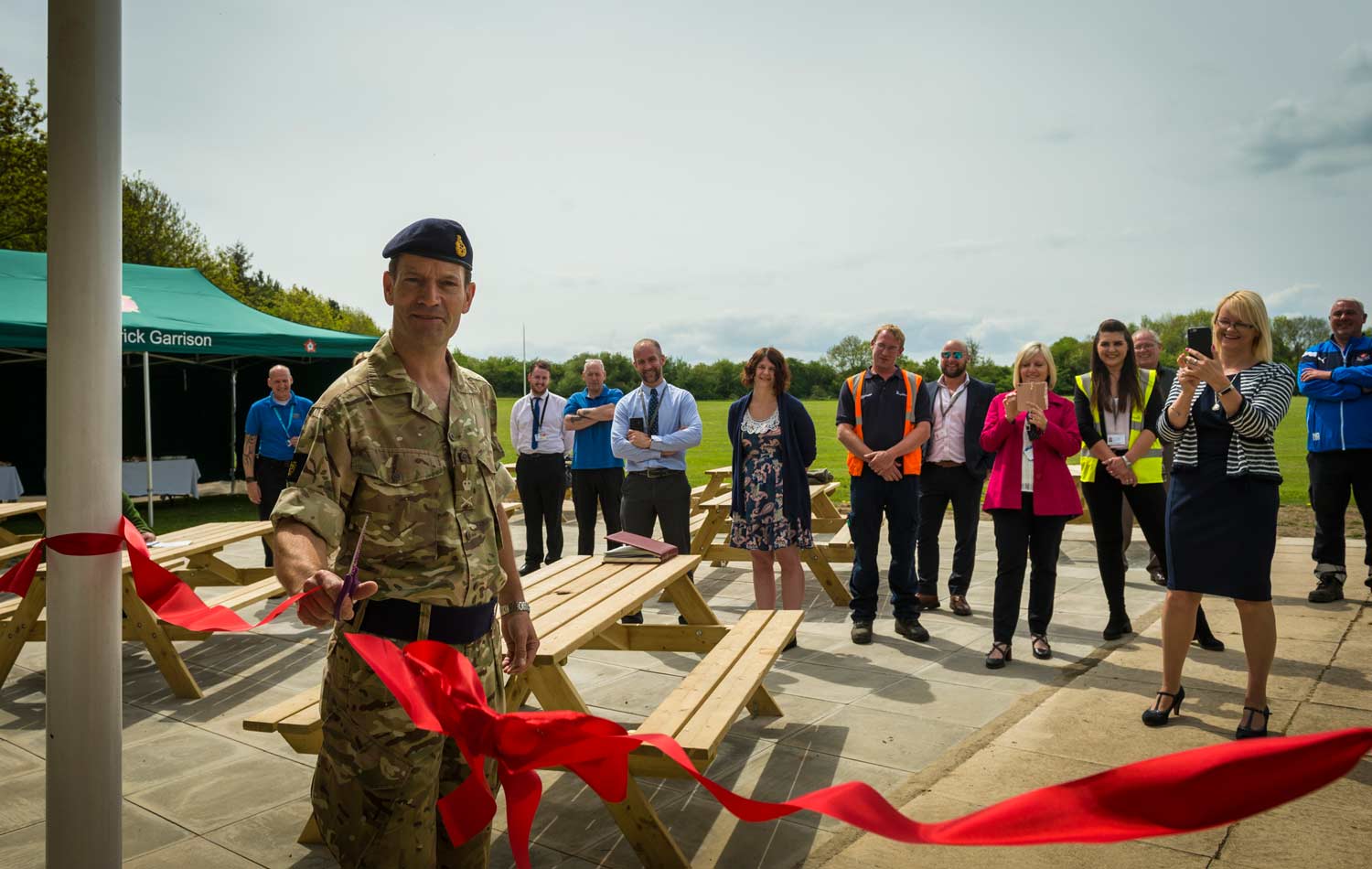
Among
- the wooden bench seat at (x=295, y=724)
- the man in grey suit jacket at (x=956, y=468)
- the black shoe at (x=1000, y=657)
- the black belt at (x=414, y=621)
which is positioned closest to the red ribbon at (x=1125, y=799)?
the black belt at (x=414, y=621)

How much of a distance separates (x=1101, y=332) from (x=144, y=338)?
11119 mm

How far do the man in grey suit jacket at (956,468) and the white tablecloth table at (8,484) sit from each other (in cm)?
1305

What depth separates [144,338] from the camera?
38.2 ft

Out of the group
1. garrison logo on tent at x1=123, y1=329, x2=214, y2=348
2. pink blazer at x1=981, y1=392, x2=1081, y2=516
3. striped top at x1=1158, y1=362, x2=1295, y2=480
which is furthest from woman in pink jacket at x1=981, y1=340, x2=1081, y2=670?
garrison logo on tent at x1=123, y1=329, x2=214, y2=348

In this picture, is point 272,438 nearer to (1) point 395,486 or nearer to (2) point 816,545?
(2) point 816,545

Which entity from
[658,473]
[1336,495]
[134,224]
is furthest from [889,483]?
[134,224]

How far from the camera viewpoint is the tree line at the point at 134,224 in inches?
983

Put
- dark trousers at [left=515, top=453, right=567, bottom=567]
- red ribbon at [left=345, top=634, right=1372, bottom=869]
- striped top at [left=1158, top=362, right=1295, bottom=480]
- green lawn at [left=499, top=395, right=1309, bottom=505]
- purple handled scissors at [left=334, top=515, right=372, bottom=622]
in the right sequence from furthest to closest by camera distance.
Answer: green lawn at [left=499, top=395, right=1309, bottom=505] → dark trousers at [left=515, top=453, right=567, bottom=567] → striped top at [left=1158, top=362, right=1295, bottom=480] → purple handled scissors at [left=334, top=515, right=372, bottom=622] → red ribbon at [left=345, top=634, right=1372, bottom=869]

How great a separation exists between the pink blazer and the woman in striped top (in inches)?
42.5

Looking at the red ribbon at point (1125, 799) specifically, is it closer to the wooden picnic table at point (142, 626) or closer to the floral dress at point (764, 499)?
the wooden picnic table at point (142, 626)

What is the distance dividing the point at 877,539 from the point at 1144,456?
5.56 feet

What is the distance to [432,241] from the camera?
2.14 metres

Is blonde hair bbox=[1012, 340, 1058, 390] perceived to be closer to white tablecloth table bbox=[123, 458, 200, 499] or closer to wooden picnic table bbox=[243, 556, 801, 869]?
wooden picnic table bbox=[243, 556, 801, 869]

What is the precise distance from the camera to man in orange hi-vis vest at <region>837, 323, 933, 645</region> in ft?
18.9
